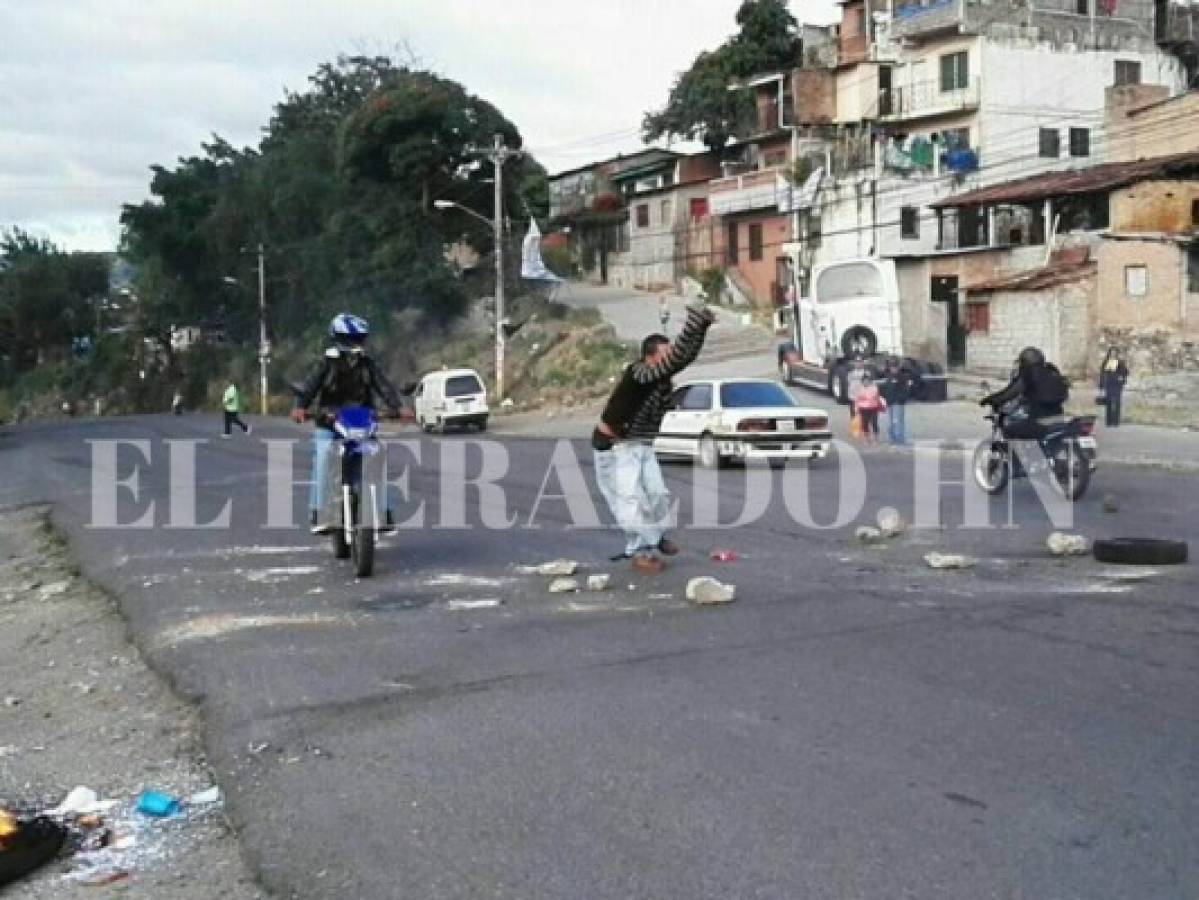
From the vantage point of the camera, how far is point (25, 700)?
845 centimetres

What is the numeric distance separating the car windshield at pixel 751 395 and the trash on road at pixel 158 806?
59.4ft

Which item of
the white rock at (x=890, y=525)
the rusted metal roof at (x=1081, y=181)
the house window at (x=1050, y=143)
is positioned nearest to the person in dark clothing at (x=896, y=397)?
the white rock at (x=890, y=525)

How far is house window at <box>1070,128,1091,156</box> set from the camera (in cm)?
5869

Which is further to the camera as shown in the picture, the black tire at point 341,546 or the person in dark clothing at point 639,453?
the black tire at point 341,546

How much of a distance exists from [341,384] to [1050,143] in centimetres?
5177

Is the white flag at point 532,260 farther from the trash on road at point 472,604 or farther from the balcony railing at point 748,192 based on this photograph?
the trash on road at point 472,604

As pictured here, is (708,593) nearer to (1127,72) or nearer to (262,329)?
(1127,72)

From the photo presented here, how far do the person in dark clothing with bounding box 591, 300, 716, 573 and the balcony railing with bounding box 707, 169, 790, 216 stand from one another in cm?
5433

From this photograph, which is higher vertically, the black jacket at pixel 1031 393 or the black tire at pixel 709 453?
the black jacket at pixel 1031 393

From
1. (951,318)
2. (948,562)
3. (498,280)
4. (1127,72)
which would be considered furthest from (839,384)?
(1127,72)

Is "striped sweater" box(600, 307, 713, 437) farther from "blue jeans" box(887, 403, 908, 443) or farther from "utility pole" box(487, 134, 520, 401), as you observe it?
"utility pole" box(487, 134, 520, 401)

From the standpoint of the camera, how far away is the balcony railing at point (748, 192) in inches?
2559

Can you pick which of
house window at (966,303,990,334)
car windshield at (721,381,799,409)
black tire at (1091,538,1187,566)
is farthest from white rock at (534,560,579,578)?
house window at (966,303,990,334)

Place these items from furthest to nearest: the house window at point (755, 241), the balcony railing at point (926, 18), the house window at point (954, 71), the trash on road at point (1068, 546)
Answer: the house window at point (755, 241)
the house window at point (954, 71)
the balcony railing at point (926, 18)
the trash on road at point (1068, 546)
